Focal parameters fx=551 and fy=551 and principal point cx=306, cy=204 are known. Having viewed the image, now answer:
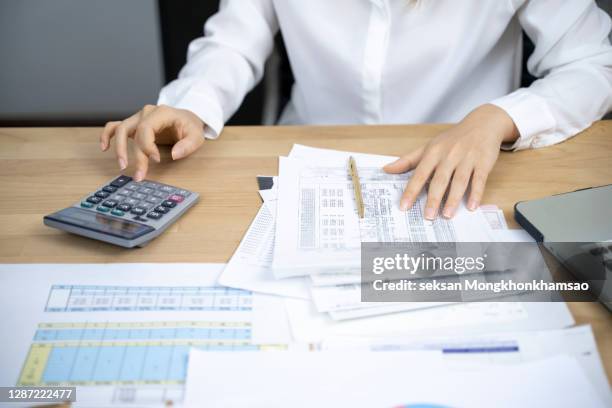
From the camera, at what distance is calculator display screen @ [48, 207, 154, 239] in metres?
0.57

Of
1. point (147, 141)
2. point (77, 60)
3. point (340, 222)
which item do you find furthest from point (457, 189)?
point (77, 60)

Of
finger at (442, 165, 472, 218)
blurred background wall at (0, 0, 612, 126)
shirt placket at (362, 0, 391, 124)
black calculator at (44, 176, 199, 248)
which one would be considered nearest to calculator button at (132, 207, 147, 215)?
black calculator at (44, 176, 199, 248)

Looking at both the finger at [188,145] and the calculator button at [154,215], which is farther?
the finger at [188,145]

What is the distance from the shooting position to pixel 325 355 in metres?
0.45

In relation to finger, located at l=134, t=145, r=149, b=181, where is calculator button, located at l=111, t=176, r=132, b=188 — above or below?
below

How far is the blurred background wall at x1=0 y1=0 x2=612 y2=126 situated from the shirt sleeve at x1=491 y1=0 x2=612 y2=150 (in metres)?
1.21

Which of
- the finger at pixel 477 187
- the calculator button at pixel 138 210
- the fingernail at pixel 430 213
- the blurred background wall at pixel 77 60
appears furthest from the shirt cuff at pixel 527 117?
the blurred background wall at pixel 77 60

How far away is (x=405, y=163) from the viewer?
2.23ft

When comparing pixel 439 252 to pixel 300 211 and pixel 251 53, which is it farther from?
→ pixel 251 53

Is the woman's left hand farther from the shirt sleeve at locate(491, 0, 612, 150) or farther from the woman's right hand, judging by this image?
the woman's right hand

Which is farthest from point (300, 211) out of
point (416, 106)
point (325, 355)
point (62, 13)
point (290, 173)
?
point (62, 13)

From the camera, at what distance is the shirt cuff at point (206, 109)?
789 millimetres

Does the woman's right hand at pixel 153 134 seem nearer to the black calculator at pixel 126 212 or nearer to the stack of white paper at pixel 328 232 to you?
the black calculator at pixel 126 212

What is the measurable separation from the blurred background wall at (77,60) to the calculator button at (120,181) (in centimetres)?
114
